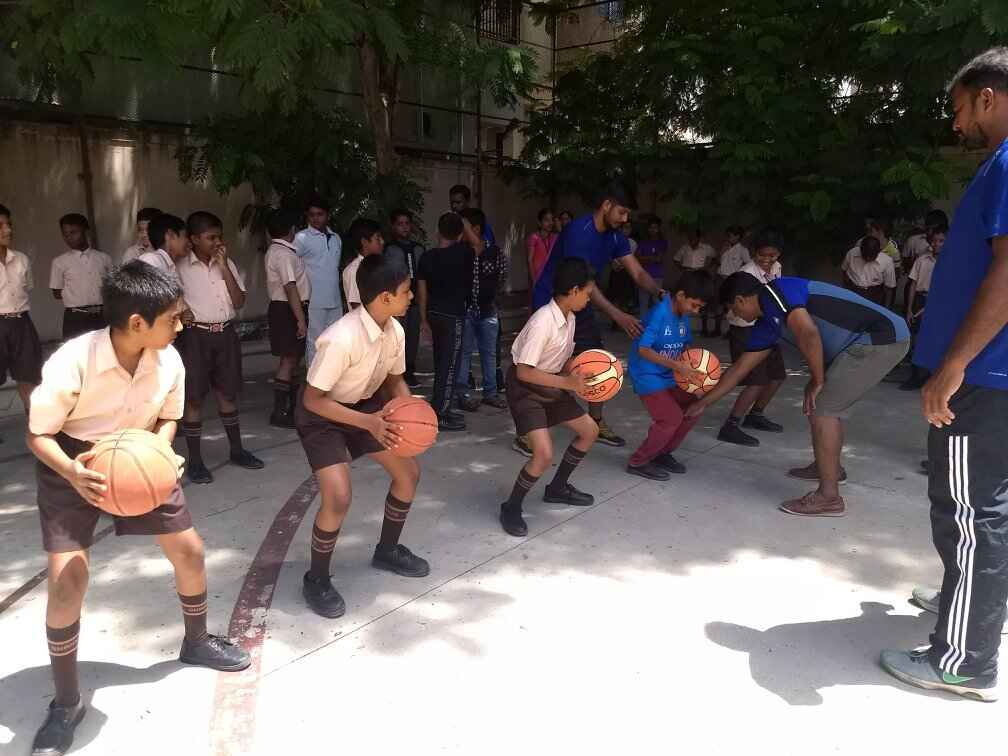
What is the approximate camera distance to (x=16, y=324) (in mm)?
5770

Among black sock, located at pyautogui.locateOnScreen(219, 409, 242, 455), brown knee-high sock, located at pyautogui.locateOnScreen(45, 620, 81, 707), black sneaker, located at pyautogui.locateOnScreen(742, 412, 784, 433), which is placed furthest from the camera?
black sneaker, located at pyautogui.locateOnScreen(742, 412, 784, 433)

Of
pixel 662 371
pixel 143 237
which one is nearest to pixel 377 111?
pixel 143 237

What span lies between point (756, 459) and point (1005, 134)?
3.31 m

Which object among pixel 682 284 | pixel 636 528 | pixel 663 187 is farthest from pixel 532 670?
pixel 663 187

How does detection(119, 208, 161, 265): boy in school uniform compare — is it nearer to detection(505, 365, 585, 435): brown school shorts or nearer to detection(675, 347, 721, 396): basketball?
detection(505, 365, 585, 435): brown school shorts

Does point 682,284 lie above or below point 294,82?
below

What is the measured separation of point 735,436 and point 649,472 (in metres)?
1.17

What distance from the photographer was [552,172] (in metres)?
13.2

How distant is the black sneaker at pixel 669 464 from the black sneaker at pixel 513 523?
4.42 feet

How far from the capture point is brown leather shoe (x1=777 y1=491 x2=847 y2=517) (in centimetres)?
466

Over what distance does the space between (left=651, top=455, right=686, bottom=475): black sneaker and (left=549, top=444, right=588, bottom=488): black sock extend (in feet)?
2.87

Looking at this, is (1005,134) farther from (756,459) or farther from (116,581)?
(116,581)

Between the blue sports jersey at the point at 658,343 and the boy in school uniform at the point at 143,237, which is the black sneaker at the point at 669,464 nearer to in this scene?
the blue sports jersey at the point at 658,343

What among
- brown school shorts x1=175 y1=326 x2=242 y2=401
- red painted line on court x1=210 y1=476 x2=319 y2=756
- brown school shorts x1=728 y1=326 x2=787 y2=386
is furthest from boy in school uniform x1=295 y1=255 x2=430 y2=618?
brown school shorts x1=728 y1=326 x2=787 y2=386
